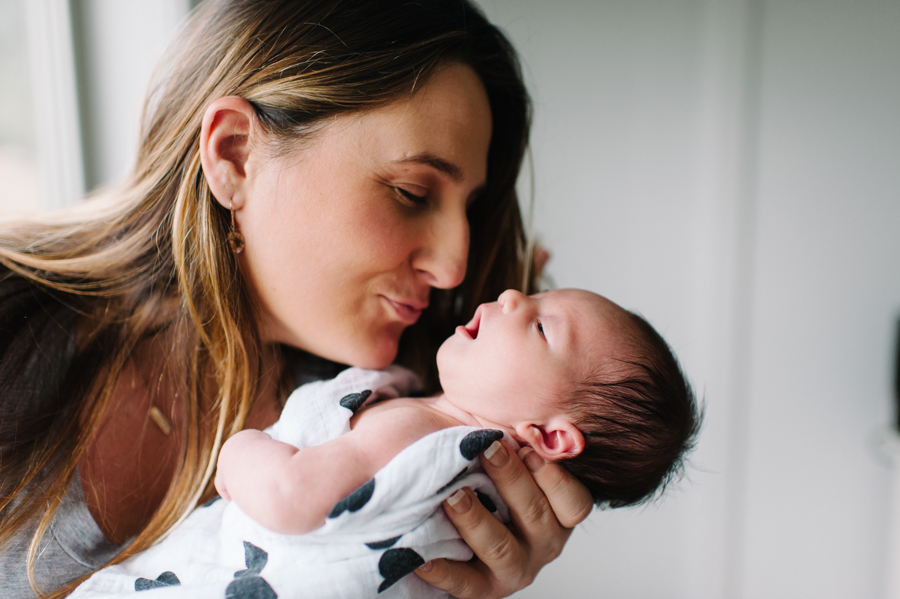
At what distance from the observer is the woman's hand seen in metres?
0.76

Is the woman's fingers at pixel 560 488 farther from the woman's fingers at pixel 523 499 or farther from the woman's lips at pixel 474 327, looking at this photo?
the woman's lips at pixel 474 327

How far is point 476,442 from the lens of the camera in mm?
716

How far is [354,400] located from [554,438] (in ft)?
1.15

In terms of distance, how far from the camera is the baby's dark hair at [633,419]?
0.80 meters

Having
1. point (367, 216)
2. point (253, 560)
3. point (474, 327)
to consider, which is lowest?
point (253, 560)

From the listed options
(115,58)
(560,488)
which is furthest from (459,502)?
(115,58)

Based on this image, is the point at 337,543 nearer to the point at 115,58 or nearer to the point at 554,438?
the point at 554,438

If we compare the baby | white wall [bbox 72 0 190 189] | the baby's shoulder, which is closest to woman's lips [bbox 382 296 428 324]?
the baby

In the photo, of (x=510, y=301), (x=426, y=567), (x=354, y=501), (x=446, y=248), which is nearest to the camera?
(x=354, y=501)

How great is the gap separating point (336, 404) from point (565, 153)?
1477 mm

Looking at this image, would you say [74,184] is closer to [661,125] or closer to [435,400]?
[435,400]

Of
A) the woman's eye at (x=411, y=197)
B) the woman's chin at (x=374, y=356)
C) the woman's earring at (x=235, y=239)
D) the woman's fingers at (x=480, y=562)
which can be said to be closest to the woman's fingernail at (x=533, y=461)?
the woman's fingers at (x=480, y=562)

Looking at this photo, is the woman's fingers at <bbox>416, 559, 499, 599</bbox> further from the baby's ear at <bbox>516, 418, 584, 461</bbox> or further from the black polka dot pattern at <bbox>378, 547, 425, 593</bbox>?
the baby's ear at <bbox>516, 418, 584, 461</bbox>

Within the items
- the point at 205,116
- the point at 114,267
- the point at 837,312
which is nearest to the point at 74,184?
the point at 114,267
